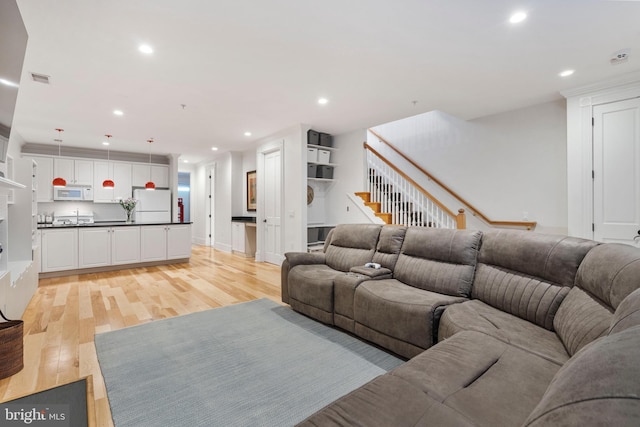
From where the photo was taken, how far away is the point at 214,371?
6.95 feet

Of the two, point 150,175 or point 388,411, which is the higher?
point 150,175

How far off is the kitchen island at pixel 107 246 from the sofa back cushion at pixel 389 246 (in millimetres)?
4752

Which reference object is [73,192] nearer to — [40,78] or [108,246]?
[108,246]

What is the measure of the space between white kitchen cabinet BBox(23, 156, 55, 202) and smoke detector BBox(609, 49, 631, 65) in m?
9.60

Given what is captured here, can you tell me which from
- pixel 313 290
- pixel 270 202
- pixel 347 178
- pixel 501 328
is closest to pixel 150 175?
pixel 270 202

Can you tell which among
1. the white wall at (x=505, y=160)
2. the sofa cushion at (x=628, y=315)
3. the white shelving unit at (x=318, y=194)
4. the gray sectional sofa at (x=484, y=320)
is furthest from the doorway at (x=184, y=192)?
the sofa cushion at (x=628, y=315)

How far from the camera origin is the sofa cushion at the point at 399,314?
6.83ft

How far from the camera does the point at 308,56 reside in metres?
2.96

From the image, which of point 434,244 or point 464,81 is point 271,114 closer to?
point 464,81

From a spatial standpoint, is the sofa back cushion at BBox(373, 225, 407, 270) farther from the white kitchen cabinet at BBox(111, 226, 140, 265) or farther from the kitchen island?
the white kitchen cabinet at BBox(111, 226, 140, 265)

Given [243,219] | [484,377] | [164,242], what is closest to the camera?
[484,377]

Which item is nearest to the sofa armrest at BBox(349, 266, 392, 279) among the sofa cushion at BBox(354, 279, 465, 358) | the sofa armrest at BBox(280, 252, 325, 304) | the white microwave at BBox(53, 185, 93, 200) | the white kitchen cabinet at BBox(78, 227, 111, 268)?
the sofa cushion at BBox(354, 279, 465, 358)

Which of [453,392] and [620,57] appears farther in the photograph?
[620,57]

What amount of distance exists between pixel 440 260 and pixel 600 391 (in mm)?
2154
